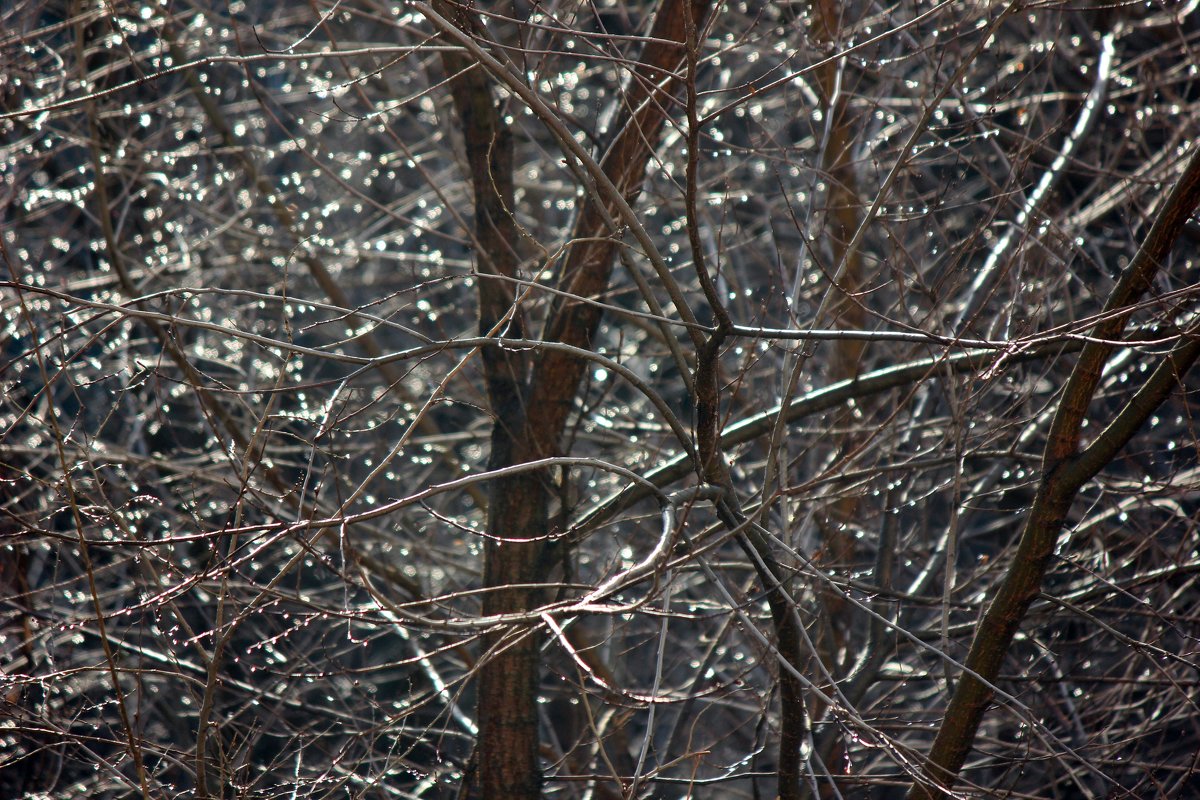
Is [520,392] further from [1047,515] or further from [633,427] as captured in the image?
[1047,515]

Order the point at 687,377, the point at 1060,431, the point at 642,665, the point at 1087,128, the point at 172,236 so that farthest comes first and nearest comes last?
the point at 642,665 < the point at 172,236 < the point at 1087,128 < the point at 1060,431 < the point at 687,377

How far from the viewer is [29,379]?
17.9 ft

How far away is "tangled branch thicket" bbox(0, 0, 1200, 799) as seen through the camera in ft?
8.00

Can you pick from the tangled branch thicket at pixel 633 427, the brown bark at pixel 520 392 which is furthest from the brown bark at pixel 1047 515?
the brown bark at pixel 520 392

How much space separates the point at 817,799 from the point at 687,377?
48.2 inches

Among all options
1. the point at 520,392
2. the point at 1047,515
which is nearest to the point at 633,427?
the point at 520,392

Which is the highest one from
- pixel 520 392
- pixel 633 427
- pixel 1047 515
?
pixel 633 427

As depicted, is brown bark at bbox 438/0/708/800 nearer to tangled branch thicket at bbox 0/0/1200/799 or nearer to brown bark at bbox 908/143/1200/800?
tangled branch thicket at bbox 0/0/1200/799

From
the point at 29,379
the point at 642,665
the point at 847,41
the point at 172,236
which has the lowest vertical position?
the point at 642,665

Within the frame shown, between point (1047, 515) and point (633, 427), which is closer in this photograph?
point (1047, 515)

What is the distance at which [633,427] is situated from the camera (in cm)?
504

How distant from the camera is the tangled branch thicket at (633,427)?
2.44 m

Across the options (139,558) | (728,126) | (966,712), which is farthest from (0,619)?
(728,126)

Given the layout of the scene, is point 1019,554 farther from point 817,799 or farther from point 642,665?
point 642,665
